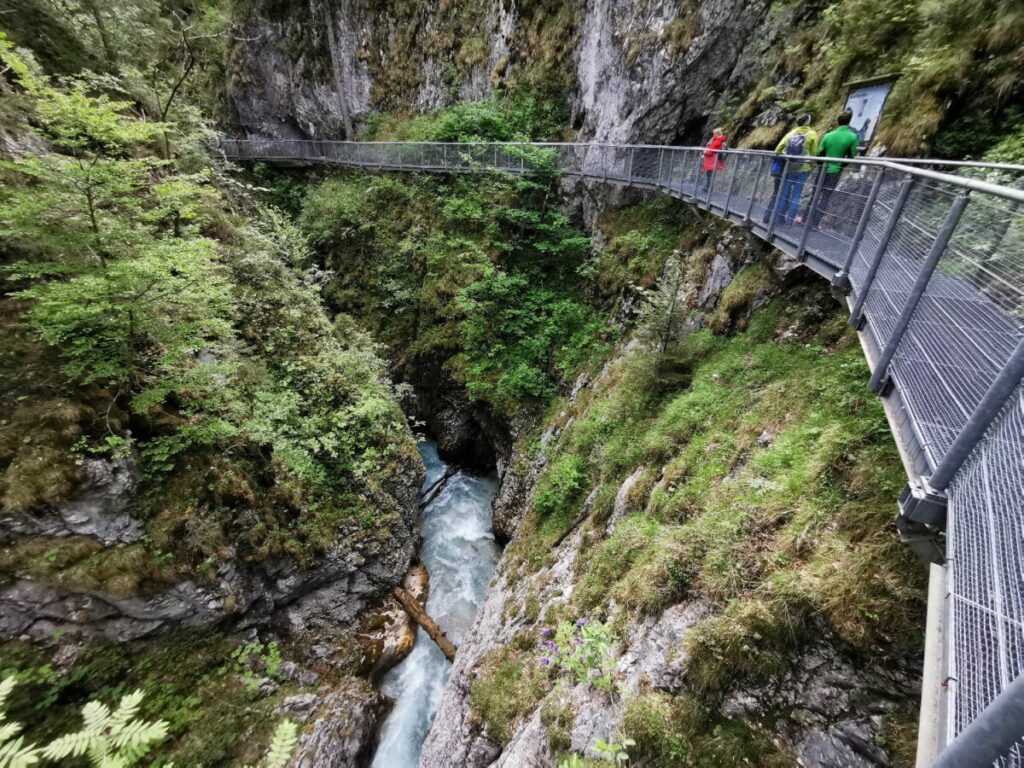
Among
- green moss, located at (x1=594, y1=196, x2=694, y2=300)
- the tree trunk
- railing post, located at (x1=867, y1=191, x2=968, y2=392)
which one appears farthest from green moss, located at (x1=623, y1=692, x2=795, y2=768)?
the tree trunk

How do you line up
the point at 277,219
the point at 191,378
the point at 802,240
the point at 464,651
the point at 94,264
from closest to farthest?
the point at 802,240 < the point at 94,264 < the point at 191,378 < the point at 464,651 < the point at 277,219

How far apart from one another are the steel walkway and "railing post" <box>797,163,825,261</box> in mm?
25

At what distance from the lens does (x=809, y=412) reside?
16.4 feet

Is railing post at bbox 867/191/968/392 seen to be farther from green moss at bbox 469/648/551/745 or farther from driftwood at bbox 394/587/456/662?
driftwood at bbox 394/587/456/662

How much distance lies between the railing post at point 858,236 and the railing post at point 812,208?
0.96m

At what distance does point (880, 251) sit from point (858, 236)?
81cm

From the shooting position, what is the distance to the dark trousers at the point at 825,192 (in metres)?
5.31

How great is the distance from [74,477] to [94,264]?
330 centimetres

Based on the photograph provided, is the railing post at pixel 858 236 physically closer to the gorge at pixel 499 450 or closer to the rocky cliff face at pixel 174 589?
the gorge at pixel 499 450

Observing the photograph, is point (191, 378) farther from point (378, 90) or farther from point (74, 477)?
point (378, 90)

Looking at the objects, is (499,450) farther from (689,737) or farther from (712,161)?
(689,737)

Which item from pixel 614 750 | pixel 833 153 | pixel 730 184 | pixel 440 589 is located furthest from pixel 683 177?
pixel 440 589

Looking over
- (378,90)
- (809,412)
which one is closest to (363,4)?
(378,90)

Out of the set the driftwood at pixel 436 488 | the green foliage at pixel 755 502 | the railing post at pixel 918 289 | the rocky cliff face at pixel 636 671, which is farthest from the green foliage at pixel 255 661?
the railing post at pixel 918 289
